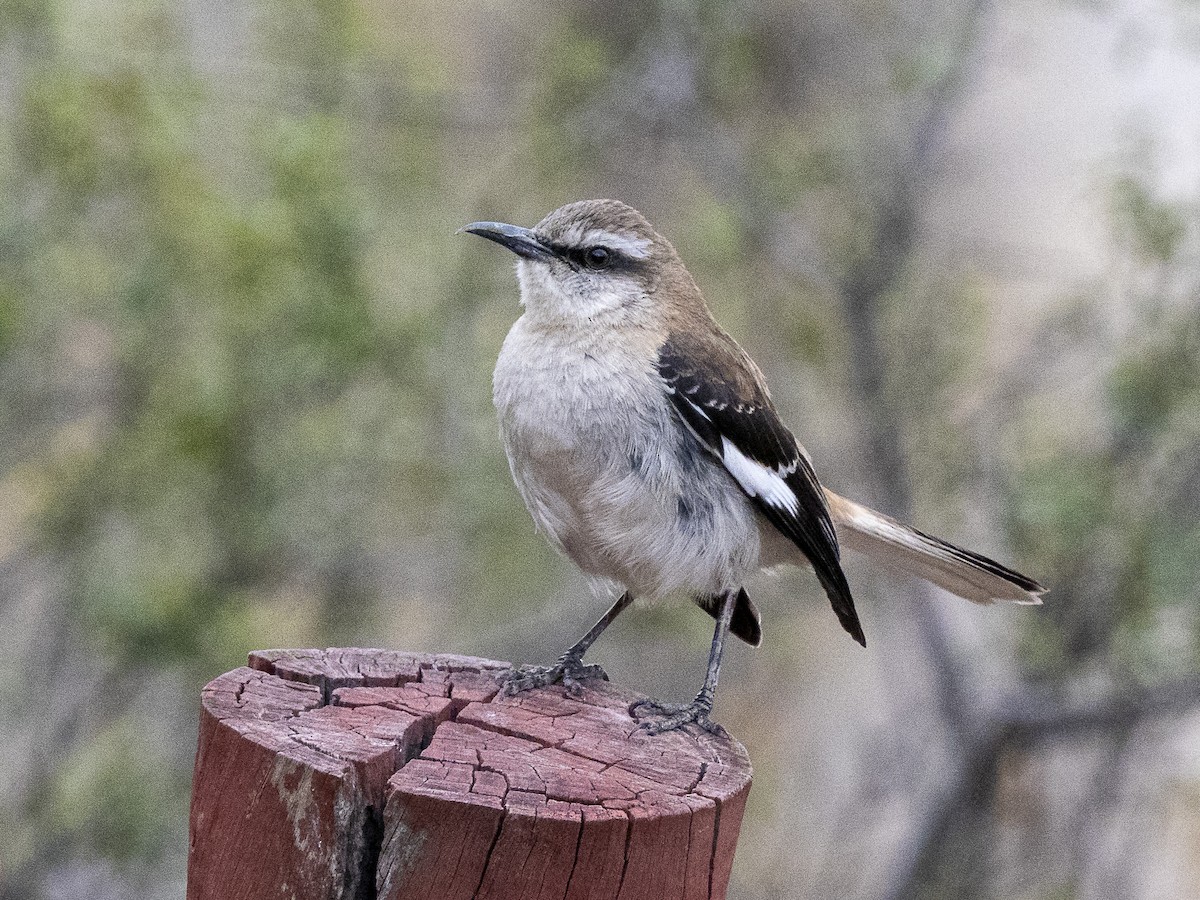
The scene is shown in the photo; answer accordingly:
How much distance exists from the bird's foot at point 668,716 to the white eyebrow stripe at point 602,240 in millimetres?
1403

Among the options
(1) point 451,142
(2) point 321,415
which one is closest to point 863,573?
(2) point 321,415

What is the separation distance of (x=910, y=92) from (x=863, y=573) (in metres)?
2.45

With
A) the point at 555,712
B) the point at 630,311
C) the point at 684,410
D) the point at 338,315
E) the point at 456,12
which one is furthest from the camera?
the point at 456,12

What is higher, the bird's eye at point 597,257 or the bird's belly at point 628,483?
the bird's eye at point 597,257

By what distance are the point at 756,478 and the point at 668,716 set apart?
86 centimetres

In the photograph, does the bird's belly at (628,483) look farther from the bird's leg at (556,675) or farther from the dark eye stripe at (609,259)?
the dark eye stripe at (609,259)

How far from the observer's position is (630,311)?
12.9ft

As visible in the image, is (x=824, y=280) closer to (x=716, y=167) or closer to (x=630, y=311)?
(x=716, y=167)

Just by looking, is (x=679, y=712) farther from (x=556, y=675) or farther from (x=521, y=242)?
(x=521, y=242)

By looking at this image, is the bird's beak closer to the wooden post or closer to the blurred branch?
the wooden post

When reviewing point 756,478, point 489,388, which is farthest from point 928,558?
point 489,388

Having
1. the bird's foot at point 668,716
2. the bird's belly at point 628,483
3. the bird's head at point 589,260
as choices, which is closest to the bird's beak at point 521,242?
the bird's head at point 589,260

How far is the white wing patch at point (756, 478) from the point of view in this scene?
3.72 m

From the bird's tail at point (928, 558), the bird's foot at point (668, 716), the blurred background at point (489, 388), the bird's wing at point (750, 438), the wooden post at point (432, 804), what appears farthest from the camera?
the blurred background at point (489, 388)
